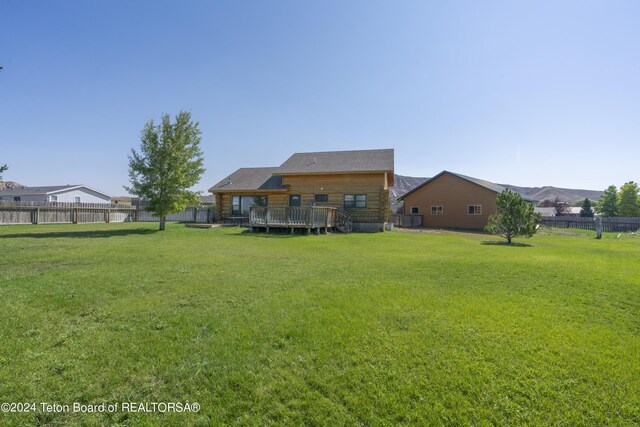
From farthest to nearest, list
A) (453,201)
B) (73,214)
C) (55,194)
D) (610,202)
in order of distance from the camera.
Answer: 1. (610,202)
2. (55,194)
3. (453,201)
4. (73,214)

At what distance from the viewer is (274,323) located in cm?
396

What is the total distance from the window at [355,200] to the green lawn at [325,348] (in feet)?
48.6

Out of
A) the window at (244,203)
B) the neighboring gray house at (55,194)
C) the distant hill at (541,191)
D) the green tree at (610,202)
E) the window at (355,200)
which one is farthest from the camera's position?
the distant hill at (541,191)

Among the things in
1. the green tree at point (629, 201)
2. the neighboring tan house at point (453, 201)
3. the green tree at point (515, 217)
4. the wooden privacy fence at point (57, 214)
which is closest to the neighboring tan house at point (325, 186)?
the neighboring tan house at point (453, 201)

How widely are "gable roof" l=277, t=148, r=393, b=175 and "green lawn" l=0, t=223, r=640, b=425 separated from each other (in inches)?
599

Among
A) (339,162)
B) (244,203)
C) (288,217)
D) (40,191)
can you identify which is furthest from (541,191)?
(40,191)

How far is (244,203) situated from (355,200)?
9447 millimetres

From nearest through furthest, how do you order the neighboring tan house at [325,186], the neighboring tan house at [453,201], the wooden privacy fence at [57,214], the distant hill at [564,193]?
the neighboring tan house at [325,186] < the wooden privacy fence at [57,214] < the neighboring tan house at [453,201] < the distant hill at [564,193]

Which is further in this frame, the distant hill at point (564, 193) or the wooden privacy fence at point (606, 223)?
the distant hill at point (564, 193)

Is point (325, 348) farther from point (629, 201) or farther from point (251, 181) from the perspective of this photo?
point (629, 201)

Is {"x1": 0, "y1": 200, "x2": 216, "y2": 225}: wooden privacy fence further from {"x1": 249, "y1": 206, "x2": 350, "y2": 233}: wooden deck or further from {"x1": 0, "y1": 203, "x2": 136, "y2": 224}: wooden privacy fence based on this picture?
{"x1": 249, "y1": 206, "x2": 350, "y2": 233}: wooden deck

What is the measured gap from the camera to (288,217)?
17.2 m

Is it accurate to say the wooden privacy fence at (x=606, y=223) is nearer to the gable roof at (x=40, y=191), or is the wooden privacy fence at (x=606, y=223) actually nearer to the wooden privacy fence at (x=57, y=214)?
the wooden privacy fence at (x=57, y=214)

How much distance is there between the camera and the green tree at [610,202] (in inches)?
1581
